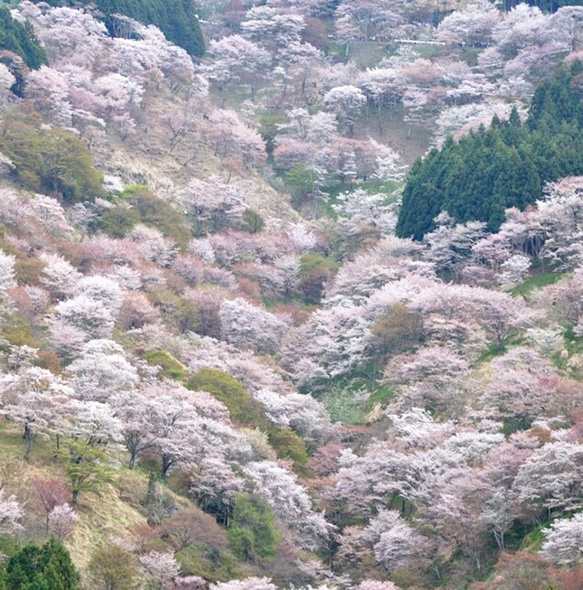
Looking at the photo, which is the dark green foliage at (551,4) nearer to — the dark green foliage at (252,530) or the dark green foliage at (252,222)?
the dark green foliage at (252,222)

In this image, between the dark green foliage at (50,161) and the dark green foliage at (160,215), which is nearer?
the dark green foliage at (50,161)

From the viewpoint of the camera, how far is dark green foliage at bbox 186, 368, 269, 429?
48.3 meters

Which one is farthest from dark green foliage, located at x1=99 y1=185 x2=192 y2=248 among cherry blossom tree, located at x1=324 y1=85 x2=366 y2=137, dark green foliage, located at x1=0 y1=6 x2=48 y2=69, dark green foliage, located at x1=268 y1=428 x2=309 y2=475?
cherry blossom tree, located at x1=324 y1=85 x2=366 y2=137

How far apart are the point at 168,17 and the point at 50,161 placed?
112 ft

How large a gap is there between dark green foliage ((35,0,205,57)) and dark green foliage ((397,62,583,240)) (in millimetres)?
31817

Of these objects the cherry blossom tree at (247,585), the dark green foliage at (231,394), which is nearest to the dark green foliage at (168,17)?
the dark green foliage at (231,394)

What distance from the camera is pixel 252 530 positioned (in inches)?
1575

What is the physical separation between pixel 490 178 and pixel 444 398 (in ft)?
57.5

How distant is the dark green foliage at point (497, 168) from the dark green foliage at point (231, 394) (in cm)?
1717

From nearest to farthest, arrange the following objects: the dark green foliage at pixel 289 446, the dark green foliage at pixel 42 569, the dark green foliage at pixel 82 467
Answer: the dark green foliage at pixel 42 569 → the dark green foliage at pixel 82 467 → the dark green foliage at pixel 289 446

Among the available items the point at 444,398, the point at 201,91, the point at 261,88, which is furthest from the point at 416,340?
the point at 261,88

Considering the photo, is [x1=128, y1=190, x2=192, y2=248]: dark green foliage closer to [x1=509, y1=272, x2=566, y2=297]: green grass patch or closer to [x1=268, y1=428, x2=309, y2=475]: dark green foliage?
[x1=509, y1=272, x2=566, y2=297]: green grass patch

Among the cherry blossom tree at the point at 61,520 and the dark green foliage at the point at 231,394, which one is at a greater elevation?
the dark green foliage at the point at 231,394

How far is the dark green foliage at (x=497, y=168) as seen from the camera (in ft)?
198
